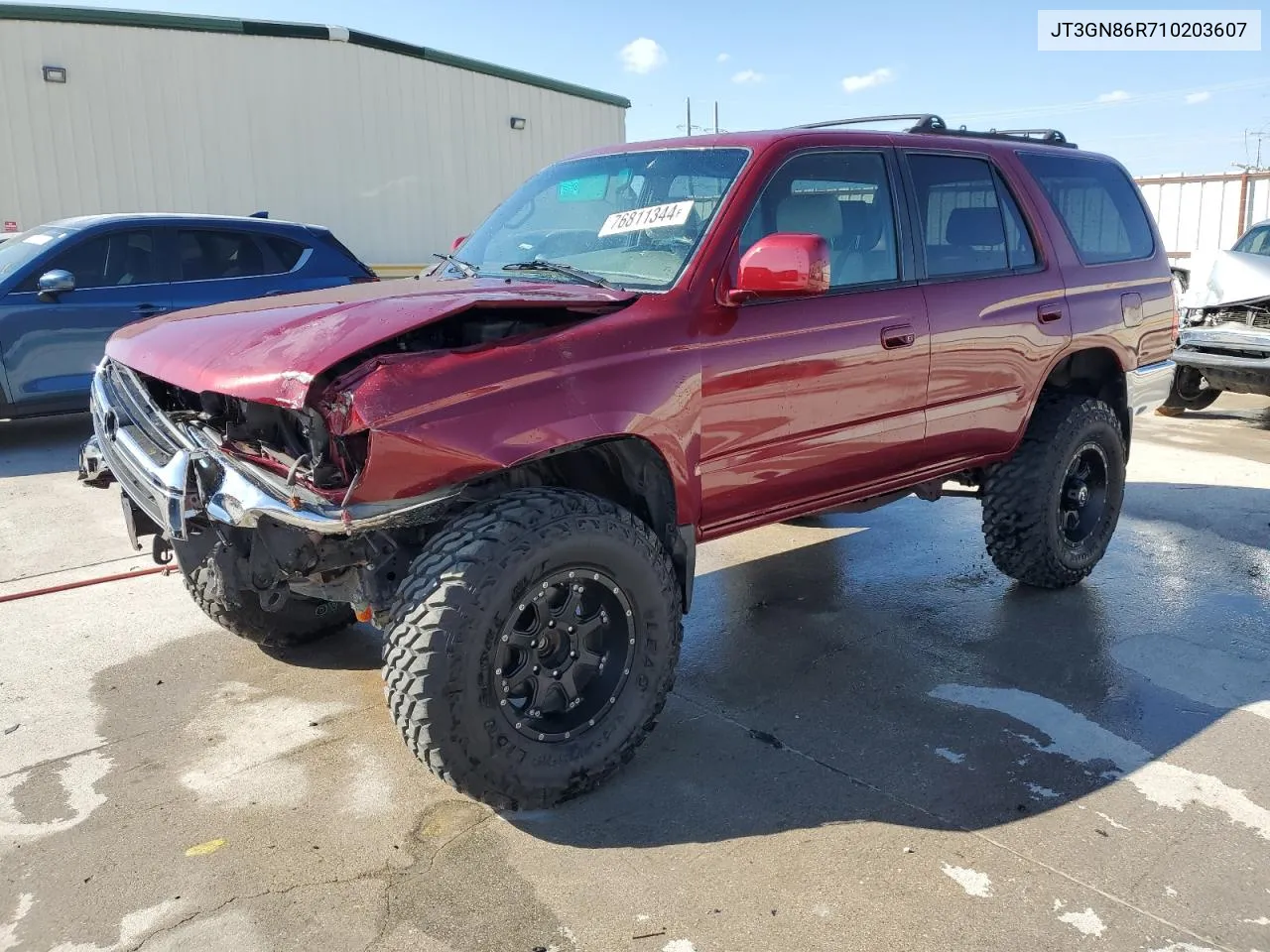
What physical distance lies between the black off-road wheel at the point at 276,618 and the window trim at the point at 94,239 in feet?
15.8

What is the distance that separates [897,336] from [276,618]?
261 cm

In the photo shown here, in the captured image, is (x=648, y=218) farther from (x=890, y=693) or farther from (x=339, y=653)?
(x=339, y=653)

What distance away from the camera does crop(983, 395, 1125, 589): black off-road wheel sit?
461 cm

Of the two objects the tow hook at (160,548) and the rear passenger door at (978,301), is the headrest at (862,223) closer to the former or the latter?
the rear passenger door at (978,301)

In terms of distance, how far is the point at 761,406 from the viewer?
134 inches

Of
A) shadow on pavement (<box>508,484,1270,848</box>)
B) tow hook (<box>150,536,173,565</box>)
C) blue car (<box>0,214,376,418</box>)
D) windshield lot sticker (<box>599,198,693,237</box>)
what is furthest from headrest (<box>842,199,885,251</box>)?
blue car (<box>0,214,376,418</box>)

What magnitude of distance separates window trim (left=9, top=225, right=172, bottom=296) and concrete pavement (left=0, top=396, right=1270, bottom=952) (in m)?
3.55

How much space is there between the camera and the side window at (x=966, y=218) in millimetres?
4070

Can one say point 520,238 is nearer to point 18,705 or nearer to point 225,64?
point 18,705

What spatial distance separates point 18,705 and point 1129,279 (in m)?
5.08

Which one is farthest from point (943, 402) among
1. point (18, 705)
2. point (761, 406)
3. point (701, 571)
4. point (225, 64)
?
point (225, 64)

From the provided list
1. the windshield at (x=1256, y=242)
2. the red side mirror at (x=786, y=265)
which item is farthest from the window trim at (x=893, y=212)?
the windshield at (x=1256, y=242)

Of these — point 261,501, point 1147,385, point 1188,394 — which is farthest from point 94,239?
point 1188,394

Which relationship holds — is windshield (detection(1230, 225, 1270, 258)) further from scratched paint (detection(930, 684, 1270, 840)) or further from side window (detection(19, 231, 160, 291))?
side window (detection(19, 231, 160, 291))
